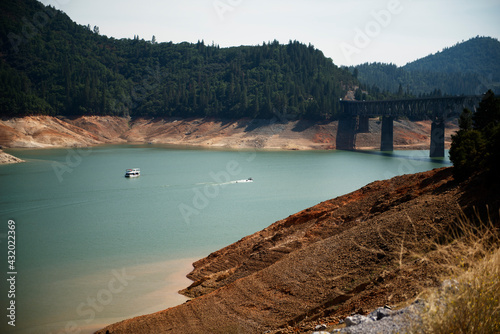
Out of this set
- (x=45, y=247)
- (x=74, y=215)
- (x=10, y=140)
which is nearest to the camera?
(x=45, y=247)

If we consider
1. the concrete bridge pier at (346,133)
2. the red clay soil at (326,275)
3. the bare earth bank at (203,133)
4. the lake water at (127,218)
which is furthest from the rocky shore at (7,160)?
the concrete bridge pier at (346,133)

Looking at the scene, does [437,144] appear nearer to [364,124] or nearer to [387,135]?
[387,135]

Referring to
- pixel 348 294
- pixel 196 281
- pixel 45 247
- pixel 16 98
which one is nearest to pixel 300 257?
pixel 348 294

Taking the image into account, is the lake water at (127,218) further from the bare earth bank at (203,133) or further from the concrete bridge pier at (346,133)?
the concrete bridge pier at (346,133)

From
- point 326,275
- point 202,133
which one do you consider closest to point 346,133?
point 202,133

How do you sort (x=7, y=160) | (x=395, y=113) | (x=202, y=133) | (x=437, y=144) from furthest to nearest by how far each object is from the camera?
(x=202, y=133), (x=395, y=113), (x=437, y=144), (x=7, y=160)

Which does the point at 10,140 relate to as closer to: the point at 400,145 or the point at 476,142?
the point at 400,145
